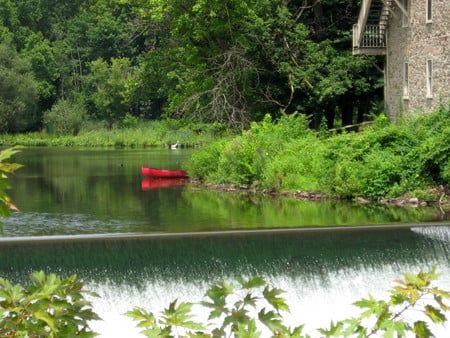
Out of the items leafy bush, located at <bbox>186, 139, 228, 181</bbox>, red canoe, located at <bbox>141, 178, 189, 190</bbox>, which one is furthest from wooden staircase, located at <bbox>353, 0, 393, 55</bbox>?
red canoe, located at <bbox>141, 178, 189, 190</bbox>

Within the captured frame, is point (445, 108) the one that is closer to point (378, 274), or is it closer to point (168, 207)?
point (168, 207)

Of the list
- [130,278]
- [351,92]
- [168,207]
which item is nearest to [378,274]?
[130,278]

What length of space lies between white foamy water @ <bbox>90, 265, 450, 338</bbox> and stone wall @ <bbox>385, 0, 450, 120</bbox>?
14.5 m

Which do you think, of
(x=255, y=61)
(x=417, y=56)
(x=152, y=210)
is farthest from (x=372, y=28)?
(x=152, y=210)

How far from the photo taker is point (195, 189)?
2812cm

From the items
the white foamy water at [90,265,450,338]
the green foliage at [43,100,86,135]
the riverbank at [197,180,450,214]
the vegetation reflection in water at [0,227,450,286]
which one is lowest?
the white foamy water at [90,265,450,338]

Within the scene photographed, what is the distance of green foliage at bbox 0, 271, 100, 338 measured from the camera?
435 cm

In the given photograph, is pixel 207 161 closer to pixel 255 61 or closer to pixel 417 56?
pixel 417 56

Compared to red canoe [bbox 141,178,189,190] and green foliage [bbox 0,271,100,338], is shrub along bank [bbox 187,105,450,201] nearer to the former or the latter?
red canoe [bbox 141,178,189,190]

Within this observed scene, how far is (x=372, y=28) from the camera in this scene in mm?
35562

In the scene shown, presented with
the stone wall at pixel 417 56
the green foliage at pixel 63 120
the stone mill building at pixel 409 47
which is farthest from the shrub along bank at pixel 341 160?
the green foliage at pixel 63 120

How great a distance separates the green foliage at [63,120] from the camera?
72.3m

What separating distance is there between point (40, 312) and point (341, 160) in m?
21.2

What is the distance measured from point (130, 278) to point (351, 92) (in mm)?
25850
